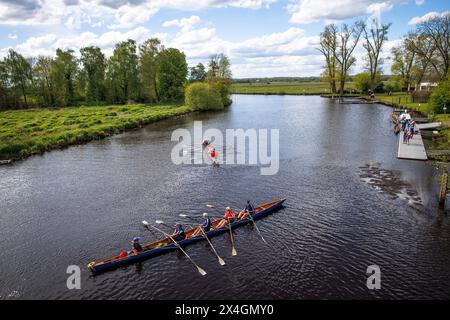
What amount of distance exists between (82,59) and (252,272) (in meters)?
104

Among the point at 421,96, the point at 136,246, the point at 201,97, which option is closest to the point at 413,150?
the point at 136,246

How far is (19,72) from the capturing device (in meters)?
100

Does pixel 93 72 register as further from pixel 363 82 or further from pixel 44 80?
pixel 363 82

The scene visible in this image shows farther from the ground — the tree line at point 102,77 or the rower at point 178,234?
the tree line at point 102,77

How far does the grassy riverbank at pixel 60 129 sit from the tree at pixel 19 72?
28.2 m

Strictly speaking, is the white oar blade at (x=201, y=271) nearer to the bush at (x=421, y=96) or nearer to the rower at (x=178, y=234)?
the rower at (x=178, y=234)

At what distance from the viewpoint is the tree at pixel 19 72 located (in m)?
99.2

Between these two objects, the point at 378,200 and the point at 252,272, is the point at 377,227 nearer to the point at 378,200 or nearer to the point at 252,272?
the point at 378,200

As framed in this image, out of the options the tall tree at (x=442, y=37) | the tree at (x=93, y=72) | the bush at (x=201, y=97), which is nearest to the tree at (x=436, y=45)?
the tall tree at (x=442, y=37)

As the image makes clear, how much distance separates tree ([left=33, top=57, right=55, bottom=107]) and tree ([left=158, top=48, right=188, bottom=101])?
3351 cm

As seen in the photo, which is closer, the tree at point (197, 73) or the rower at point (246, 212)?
the rower at point (246, 212)

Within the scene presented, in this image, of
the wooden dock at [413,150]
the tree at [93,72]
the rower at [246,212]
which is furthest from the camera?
the tree at [93,72]

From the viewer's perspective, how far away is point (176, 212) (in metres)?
28.5

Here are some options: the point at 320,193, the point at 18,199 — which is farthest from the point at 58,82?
the point at 320,193
